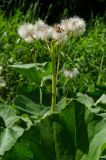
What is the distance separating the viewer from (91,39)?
18.2 ft

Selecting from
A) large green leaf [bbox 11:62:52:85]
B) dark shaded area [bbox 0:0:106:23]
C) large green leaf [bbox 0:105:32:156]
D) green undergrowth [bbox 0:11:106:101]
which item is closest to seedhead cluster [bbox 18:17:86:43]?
large green leaf [bbox 11:62:52:85]

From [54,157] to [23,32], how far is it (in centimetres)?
66

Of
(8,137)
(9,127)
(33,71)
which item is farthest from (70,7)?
(8,137)

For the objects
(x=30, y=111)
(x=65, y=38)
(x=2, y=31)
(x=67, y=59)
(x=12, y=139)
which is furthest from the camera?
(x=2, y=31)

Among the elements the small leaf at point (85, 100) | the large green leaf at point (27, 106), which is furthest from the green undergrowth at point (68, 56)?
the small leaf at point (85, 100)

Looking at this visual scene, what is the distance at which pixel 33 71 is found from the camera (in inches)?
95.1

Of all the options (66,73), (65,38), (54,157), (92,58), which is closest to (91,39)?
(92,58)

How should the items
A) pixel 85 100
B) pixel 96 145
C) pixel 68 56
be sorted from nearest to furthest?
pixel 96 145 → pixel 85 100 → pixel 68 56

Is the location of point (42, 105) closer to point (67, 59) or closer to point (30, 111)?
point (30, 111)

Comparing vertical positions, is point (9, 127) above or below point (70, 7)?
below

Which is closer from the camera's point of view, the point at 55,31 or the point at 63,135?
the point at 63,135

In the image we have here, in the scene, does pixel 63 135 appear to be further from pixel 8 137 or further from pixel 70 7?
pixel 70 7

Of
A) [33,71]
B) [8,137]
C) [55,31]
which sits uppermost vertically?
[55,31]

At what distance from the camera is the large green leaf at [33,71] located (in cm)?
237
